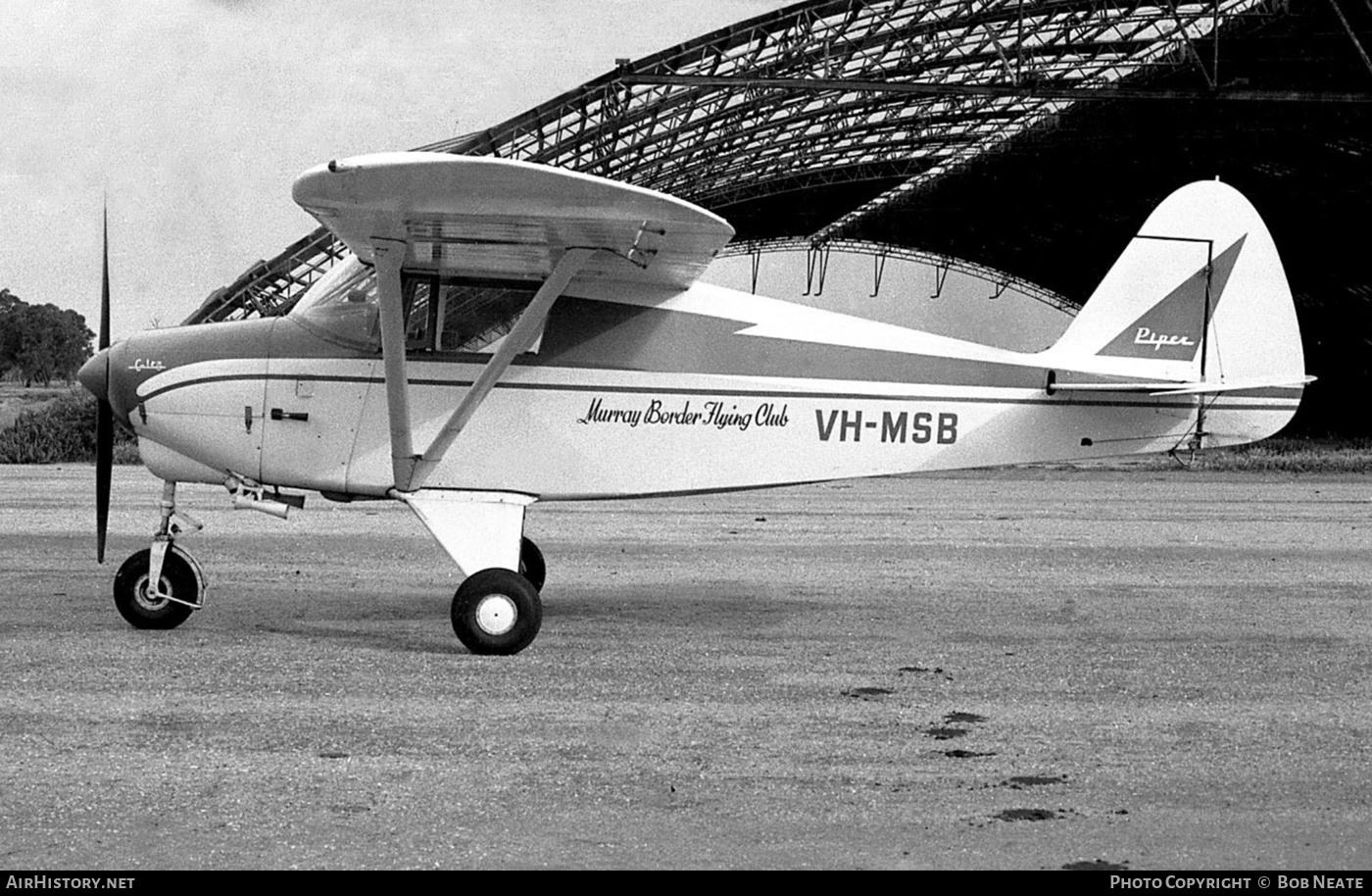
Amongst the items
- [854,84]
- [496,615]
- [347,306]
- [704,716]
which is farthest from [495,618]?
[854,84]

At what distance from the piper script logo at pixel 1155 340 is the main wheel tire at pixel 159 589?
5.98m

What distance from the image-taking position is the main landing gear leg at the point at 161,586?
30.0ft

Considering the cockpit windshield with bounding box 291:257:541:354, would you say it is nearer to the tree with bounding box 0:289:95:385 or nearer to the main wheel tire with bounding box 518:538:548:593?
the main wheel tire with bounding box 518:538:548:593

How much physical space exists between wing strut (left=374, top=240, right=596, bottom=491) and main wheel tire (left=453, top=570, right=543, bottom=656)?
35.7 inches

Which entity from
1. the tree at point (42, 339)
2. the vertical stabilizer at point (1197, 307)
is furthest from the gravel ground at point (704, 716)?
the tree at point (42, 339)

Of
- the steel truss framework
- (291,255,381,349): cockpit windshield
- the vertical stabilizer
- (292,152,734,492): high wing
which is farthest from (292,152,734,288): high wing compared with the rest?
the steel truss framework

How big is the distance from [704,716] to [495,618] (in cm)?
188

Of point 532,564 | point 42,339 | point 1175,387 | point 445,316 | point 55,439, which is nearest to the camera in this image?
point 445,316

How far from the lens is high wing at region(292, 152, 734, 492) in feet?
25.1

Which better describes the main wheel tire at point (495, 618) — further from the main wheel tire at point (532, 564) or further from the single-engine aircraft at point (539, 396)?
the main wheel tire at point (532, 564)

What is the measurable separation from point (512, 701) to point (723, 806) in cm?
Result: 203

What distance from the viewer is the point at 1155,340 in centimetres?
1003

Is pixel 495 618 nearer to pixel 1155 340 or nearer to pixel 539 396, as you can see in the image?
pixel 539 396
